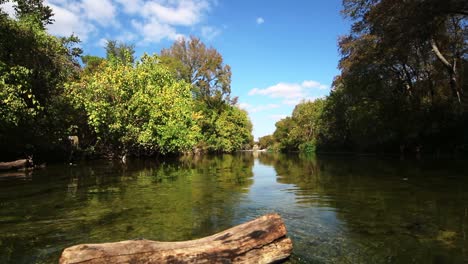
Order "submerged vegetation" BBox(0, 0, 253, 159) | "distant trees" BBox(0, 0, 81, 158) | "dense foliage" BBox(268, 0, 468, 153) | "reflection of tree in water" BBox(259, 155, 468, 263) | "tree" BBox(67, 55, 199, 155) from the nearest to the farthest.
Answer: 1. "reflection of tree in water" BBox(259, 155, 468, 263)
2. "distant trees" BBox(0, 0, 81, 158)
3. "submerged vegetation" BBox(0, 0, 253, 159)
4. "dense foliage" BBox(268, 0, 468, 153)
5. "tree" BBox(67, 55, 199, 155)

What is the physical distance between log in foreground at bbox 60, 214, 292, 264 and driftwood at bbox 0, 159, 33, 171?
23.3 meters

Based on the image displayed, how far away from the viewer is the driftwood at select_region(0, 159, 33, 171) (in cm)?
2284

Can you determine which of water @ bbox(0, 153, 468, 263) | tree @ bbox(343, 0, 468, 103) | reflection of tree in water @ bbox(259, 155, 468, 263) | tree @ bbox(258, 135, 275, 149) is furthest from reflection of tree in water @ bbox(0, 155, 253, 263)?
tree @ bbox(258, 135, 275, 149)

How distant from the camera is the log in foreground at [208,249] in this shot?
3.70m

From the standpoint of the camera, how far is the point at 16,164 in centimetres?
2355

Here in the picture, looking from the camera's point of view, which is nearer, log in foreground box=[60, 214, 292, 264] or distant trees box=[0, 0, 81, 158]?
log in foreground box=[60, 214, 292, 264]

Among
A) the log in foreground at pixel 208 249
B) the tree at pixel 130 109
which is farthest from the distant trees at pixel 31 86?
the log in foreground at pixel 208 249

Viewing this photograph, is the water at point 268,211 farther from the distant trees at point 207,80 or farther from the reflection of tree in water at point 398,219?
the distant trees at point 207,80

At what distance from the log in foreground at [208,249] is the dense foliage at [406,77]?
2008 cm

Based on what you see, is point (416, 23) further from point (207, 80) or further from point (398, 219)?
point (207, 80)

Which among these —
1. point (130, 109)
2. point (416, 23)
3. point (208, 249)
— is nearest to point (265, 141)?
point (130, 109)

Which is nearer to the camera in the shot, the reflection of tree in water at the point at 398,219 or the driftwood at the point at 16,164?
the reflection of tree in water at the point at 398,219

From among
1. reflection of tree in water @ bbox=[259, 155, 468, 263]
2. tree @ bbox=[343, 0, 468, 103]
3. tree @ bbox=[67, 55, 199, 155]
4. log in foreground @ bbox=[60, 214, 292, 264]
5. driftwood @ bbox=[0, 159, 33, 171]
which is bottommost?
reflection of tree in water @ bbox=[259, 155, 468, 263]

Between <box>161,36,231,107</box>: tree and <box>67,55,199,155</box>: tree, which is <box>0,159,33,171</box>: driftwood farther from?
<box>161,36,231,107</box>: tree
